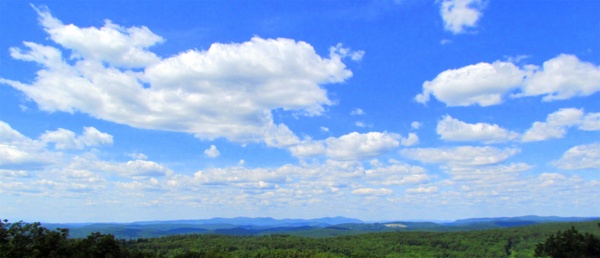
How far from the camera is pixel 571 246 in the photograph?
2940 inches

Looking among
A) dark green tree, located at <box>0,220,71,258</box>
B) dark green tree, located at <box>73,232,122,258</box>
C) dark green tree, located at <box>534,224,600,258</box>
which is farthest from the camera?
dark green tree, located at <box>534,224,600,258</box>

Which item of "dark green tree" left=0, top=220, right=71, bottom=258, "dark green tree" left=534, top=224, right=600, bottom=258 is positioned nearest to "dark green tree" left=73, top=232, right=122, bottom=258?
"dark green tree" left=0, top=220, right=71, bottom=258

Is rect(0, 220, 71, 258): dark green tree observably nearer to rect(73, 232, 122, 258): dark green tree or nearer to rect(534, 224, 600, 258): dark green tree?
rect(73, 232, 122, 258): dark green tree

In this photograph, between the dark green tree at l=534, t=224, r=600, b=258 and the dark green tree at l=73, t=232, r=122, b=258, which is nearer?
the dark green tree at l=73, t=232, r=122, b=258

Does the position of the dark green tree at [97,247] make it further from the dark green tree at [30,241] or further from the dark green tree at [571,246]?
the dark green tree at [571,246]

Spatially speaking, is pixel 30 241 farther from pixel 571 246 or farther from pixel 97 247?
pixel 571 246

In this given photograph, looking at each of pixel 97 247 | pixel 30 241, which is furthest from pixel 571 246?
pixel 30 241

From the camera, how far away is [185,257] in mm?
123562

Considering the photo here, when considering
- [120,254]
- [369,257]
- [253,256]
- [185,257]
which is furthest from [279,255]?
[120,254]

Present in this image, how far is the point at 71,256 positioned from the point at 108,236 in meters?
7.31

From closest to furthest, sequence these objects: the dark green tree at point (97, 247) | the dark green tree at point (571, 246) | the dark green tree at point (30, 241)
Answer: the dark green tree at point (30, 241) < the dark green tree at point (97, 247) < the dark green tree at point (571, 246)

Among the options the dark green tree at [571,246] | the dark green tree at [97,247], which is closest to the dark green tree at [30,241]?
the dark green tree at [97,247]

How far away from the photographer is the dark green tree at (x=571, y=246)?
238 ft

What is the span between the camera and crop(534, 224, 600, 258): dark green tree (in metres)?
72.4
